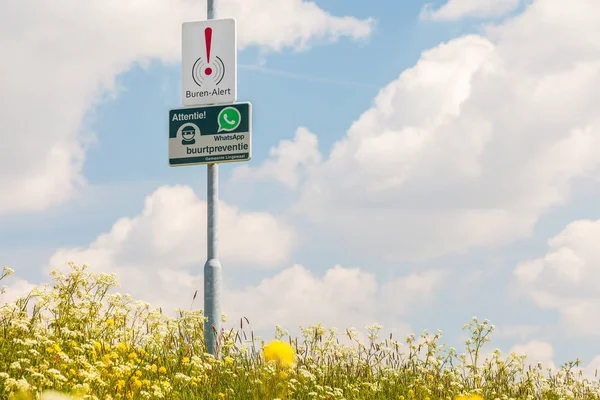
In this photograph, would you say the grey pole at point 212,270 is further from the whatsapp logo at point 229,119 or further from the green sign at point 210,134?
the whatsapp logo at point 229,119

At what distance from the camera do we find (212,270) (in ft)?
30.5

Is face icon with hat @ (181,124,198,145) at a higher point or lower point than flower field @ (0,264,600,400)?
higher

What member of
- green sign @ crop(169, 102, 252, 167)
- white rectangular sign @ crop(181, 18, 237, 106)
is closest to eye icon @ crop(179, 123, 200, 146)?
green sign @ crop(169, 102, 252, 167)

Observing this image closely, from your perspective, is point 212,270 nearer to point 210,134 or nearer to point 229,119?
point 210,134

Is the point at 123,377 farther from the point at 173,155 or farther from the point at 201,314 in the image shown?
the point at 173,155

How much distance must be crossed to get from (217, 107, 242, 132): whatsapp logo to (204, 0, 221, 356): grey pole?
20.6 inches

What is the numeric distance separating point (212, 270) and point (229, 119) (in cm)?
204

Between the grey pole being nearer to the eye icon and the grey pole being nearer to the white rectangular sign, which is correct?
the eye icon

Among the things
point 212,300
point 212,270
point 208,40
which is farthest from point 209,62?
point 212,300

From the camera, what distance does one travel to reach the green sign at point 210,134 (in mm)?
9672

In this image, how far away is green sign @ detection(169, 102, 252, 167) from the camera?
381 inches

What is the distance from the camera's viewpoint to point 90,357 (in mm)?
7086

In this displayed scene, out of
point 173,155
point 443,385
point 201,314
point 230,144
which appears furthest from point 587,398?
point 173,155

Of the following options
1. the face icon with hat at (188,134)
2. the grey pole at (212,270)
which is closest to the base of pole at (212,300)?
the grey pole at (212,270)
